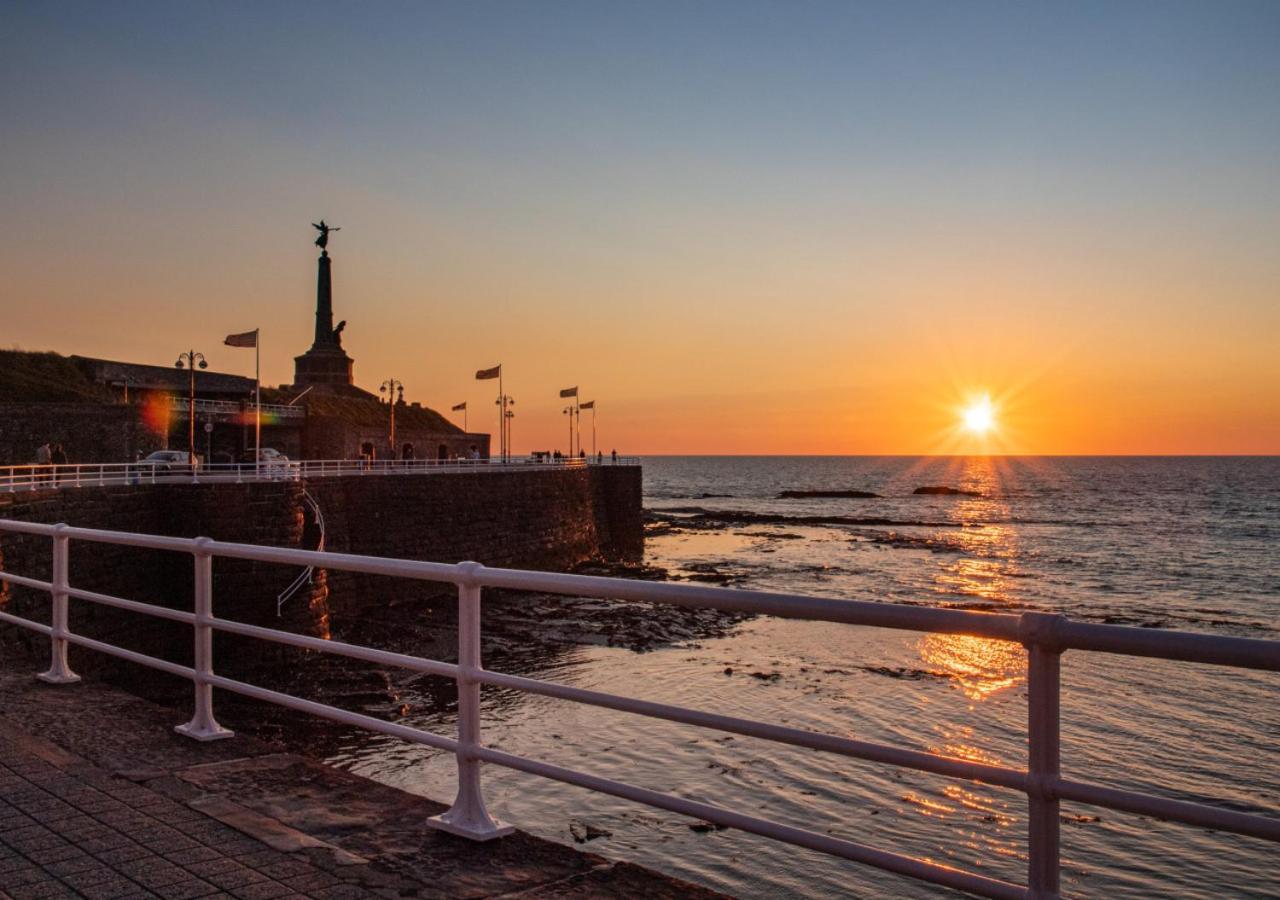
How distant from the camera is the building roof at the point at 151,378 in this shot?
52219 millimetres

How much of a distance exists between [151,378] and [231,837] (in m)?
54.0

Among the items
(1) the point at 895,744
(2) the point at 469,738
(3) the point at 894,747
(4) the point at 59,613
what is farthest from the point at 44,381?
(3) the point at 894,747

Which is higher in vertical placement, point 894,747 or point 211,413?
point 211,413

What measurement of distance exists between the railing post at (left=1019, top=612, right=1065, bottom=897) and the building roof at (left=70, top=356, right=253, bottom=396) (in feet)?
180

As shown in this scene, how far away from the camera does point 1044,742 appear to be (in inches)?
111

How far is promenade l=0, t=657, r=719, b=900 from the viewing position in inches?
145

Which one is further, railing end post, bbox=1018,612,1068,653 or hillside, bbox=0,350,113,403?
hillside, bbox=0,350,113,403

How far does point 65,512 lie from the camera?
20.8 metres

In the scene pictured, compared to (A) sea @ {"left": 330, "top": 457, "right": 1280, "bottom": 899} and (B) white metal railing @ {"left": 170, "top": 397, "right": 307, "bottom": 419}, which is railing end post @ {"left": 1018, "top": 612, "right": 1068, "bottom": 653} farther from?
(B) white metal railing @ {"left": 170, "top": 397, "right": 307, "bottom": 419}

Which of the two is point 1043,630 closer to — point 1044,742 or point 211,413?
point 1044,742

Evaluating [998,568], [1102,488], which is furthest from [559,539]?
[1102,488]

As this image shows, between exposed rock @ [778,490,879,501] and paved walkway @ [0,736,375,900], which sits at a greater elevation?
paved walkway @ [0,736,375,900]

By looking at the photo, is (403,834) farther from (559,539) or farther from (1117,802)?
(559,539)

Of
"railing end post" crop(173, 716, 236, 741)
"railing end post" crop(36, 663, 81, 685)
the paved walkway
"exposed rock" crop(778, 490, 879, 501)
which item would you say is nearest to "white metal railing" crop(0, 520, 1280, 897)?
the paved walkway
